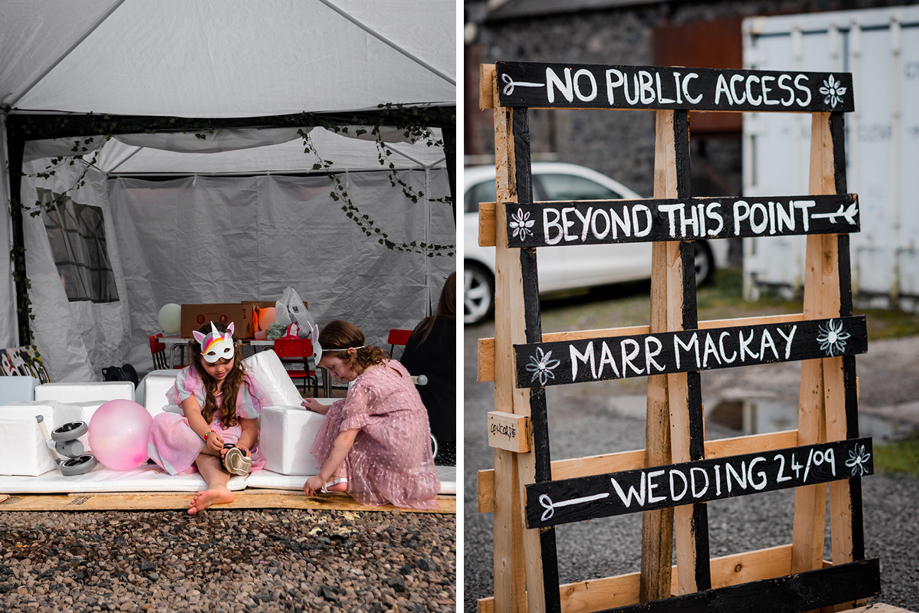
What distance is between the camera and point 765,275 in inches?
313

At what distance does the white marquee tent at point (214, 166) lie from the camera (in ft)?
8.70

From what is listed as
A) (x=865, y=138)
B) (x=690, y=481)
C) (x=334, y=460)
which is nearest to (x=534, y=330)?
(x=690, y=481)

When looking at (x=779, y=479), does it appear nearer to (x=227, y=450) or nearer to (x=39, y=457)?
(x=227, y=450)

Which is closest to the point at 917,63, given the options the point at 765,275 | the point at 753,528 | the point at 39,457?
the point at 765,275

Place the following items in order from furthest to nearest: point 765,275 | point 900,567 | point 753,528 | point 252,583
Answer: point 765,275 < point 753,528 < point 900,567 < point 252,583

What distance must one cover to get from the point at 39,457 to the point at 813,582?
8.16ft

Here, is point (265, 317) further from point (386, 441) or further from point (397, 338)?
point (386, 441)

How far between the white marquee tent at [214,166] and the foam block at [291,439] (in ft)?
1.17

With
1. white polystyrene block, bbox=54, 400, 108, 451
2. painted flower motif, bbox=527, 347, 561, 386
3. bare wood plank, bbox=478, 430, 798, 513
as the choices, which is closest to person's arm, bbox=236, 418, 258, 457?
white polystyrene block, bbox=54, 400, 108, 451

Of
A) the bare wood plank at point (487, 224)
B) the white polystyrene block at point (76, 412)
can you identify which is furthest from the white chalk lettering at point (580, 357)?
the white polystyrene block at point (76, 412)

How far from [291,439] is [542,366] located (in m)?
1.02

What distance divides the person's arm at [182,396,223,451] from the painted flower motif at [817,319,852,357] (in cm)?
196

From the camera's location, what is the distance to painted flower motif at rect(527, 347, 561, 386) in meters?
2.20

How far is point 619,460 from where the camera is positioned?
8.27 ft
